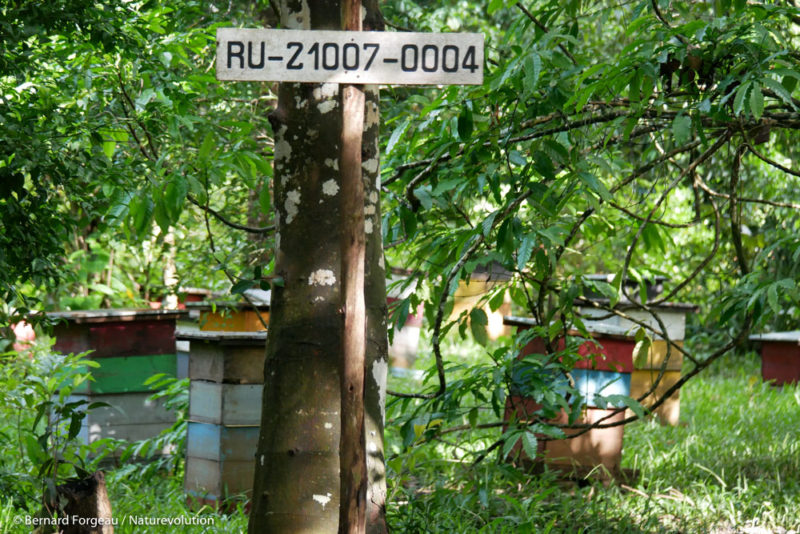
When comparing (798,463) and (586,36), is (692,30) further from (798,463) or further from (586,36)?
(586,36)

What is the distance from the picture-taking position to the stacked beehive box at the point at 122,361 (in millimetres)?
5551

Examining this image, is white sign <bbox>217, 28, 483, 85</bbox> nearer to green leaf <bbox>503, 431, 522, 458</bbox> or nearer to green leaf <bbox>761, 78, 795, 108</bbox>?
green leaf <bbox>761, 78, 795, 108</bbox>

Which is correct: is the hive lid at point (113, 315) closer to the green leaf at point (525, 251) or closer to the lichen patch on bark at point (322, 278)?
the green leaf at point (525, 251)

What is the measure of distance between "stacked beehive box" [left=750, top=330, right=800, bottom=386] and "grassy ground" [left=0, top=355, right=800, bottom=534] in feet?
9.48

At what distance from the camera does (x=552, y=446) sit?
5.18 m

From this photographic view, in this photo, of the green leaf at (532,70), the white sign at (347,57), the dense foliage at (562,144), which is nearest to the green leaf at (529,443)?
the dense foliage at (562,144)

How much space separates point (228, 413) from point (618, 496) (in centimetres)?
218

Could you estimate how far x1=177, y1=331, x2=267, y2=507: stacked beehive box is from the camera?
456 centimetres

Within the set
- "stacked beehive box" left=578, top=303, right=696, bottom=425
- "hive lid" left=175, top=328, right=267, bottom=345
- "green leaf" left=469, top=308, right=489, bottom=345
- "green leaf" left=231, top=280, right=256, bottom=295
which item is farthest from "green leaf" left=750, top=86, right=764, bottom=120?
"stacked beehive box" left=578, top=303, right=696, bottom=425

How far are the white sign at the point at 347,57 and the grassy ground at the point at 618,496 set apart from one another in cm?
214

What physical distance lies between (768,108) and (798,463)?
265 centimetres

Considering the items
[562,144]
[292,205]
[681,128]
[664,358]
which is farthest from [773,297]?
[664,358]

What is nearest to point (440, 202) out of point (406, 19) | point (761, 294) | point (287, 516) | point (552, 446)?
point (761, 294)

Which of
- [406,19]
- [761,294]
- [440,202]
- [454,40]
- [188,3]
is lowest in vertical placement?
[761,294]
